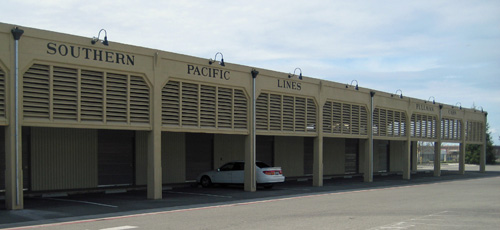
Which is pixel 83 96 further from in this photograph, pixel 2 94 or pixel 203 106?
pixel 203 106

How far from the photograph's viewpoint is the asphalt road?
12391 mm

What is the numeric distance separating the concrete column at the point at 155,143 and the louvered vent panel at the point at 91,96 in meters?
2.12

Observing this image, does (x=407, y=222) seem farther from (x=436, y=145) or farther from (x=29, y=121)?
(x=436, y=145)

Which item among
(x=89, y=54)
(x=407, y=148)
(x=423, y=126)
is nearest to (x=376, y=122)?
(x=407, y=148)

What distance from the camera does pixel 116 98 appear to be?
701 inches

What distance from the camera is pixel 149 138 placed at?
19.0m

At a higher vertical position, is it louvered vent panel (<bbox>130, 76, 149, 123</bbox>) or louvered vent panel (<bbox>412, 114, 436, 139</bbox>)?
louvered vent panel (<bbox>130, 76, 149, 123</bbox>)

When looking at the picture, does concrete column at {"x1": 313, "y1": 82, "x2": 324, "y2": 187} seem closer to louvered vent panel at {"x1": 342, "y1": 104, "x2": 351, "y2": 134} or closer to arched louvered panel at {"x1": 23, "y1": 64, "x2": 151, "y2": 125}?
louvered vent panel at {"x1": 342, "y1": 104, "x2": 351, "y2": 134}

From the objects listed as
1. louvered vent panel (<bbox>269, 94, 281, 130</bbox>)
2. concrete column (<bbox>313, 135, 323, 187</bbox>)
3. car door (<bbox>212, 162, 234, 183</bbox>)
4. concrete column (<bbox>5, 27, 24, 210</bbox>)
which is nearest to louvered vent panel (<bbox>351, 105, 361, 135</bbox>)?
concrete column (<bbox>313, 135, 323, 187</bbox>)

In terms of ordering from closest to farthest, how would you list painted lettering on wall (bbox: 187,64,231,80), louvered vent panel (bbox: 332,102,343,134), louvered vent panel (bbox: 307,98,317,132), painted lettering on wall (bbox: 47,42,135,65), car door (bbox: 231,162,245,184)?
painted lettering on wall (bbox: 47,42,135,65) → painted lettering on wall (bbox: 187,64,231,80) → car door (bbox: 231,162,245,184) → louvered vent panel (bbox: 307,98,317,132) → louvered vent panel (bbox: 332,102,343,134)

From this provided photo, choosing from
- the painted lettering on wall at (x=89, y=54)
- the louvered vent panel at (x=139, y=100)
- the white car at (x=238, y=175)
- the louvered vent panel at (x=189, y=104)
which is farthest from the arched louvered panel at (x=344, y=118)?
the painted lettering on wall at (x=89, y=54)

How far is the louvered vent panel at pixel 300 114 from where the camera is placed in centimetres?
2578

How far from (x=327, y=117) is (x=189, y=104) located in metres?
10.1

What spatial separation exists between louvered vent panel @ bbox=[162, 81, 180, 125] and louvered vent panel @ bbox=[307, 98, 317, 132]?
8.83 metres
